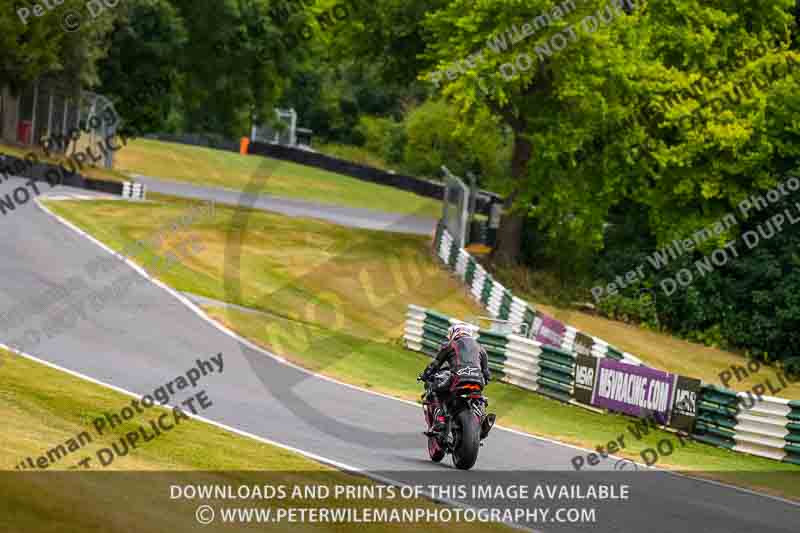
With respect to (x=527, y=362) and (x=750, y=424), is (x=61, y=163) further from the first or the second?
(x=750, y=424)

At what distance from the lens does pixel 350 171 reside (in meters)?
72.1

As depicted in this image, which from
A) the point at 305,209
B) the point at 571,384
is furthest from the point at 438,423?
the point at 305,209

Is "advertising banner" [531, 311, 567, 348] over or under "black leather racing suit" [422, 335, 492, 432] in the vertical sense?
under

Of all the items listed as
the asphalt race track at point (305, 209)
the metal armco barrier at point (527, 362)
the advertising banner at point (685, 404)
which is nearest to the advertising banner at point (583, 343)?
the metal armco barrier at point (527, 362)

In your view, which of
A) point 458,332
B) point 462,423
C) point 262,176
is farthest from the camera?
point 262,176

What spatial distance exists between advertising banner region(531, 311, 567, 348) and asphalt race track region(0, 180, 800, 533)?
9.07m

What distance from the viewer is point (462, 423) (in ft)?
45.2

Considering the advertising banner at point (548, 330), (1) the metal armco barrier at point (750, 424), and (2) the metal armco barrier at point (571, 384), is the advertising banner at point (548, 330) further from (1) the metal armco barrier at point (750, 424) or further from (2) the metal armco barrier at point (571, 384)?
(1) the metal armco barrier at point (750, 424)

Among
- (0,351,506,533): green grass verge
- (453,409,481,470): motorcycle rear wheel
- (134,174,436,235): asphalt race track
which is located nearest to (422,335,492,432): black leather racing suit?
(453,409,481,470): motorcycle rear wheel

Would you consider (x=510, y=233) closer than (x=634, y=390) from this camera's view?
No

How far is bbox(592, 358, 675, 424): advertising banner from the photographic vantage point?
2212 centimetres

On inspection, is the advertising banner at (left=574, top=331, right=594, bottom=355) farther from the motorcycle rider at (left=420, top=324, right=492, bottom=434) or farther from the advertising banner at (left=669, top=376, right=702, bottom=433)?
the motorcycle rider at (left=420, top=324, right=492, bottom=434)

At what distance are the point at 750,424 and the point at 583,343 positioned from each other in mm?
7912

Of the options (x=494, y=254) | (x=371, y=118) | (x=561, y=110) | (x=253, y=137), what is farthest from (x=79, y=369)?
(x=371, y=118)
